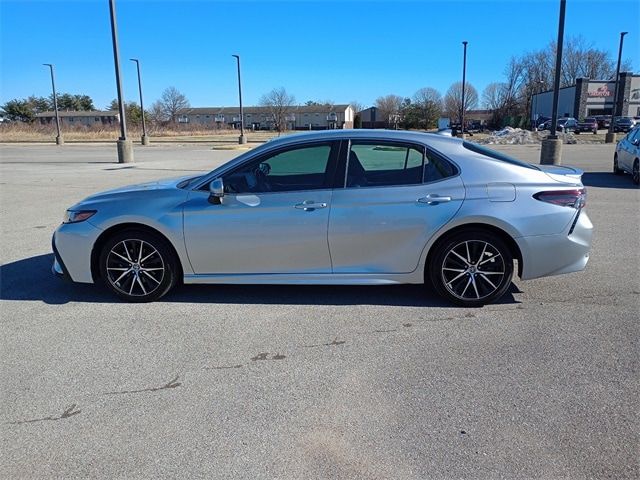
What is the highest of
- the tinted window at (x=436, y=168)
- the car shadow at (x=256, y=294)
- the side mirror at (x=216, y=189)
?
the tinted window at (x=436, y=168)

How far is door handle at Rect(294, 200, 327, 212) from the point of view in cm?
430

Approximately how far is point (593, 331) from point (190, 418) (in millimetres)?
3226

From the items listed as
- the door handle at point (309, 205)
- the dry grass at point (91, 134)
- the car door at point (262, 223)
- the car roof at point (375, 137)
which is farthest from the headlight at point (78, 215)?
the dry grass at point (91, 134)

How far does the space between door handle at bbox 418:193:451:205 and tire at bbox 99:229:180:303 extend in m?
2.38

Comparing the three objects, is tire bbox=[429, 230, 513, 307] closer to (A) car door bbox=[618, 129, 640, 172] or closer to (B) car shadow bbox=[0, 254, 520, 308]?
(B) car shadow bbox=[0, 254, 520, 308]

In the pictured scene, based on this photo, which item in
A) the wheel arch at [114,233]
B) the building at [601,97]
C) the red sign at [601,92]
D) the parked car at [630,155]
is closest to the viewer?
the wheel arch at [114,233]

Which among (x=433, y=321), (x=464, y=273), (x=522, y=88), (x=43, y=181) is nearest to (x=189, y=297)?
(x=433, y=321)

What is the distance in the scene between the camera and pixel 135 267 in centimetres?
456

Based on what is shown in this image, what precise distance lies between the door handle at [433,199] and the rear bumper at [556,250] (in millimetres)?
750

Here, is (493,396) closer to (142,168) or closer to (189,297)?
(189,297)

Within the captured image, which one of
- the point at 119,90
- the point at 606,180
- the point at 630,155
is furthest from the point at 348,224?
the point at 119,90

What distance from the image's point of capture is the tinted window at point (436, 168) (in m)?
4.37

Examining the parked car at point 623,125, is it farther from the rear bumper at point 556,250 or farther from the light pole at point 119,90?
the rear bumper at point 556,250

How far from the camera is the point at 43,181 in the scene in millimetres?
14844
